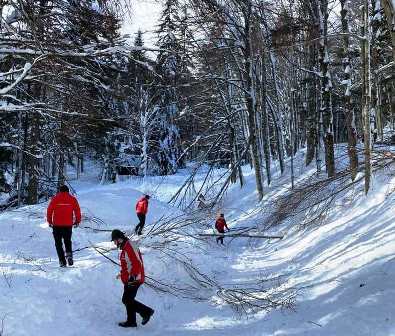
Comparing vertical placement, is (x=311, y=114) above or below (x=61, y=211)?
above

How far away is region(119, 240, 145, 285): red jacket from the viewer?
346 inches

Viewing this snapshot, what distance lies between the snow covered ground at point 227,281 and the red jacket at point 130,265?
0.85 meters

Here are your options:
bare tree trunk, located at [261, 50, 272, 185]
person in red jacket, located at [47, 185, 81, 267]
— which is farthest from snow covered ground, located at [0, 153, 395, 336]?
bare tree trunk, located at [261, 50, 272, 185]

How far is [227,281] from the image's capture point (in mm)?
12734

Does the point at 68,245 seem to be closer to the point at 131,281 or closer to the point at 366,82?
the point at 131,281

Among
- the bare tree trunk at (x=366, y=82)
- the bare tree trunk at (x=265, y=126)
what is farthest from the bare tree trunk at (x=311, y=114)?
the bare tree trunk at (x=366, y=82)

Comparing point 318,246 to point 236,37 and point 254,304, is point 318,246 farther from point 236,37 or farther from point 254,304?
point 236,37

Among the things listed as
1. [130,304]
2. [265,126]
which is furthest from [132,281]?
[265,126]

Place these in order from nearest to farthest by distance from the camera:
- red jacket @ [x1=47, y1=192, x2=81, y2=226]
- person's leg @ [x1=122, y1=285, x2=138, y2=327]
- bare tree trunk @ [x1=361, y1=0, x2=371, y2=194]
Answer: person's leg @ [x1=122, y1=285, x2=138, y2=327] → red jacket @ [x1=47, y1=192, x2=81, y2=226] → bare tree trunk @ [x1=361, y1=0, x2=371, y2=194]

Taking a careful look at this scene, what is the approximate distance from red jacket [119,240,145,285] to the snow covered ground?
0.85 metres

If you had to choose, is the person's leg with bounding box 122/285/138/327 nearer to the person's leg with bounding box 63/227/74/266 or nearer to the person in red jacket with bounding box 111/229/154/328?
the person in red jacket with bounding box 111/229/154/328

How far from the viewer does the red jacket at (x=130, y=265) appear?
28.9 feet

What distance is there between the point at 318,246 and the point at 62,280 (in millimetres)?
6800

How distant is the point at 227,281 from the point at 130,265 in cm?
448
